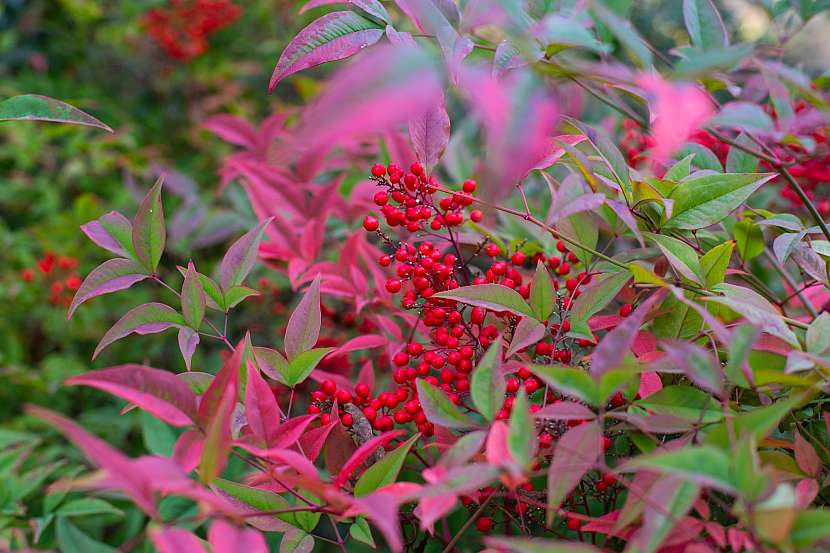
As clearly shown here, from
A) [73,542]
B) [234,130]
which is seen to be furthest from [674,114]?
[234,130]

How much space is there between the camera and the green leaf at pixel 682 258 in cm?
67

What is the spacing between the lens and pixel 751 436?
18.3 inches

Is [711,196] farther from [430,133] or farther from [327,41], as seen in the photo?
[327,41]

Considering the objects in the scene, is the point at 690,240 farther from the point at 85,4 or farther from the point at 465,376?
the point at 85,4

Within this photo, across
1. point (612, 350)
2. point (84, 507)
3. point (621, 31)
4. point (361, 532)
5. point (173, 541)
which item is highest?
point (621, 31)

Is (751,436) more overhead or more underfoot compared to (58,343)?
more overhead

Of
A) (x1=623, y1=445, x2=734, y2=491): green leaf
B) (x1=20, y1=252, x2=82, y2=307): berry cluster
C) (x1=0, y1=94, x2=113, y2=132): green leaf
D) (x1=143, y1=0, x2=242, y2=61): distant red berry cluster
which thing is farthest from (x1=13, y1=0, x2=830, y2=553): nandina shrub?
(x1=143, y1=0, x2=242, y2=61): distant red berry cluster

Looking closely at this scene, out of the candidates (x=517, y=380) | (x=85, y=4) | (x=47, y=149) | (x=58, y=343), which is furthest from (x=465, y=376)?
(x=85, y=4)

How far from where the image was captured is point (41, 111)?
0.72m

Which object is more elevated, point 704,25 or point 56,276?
point 704,25

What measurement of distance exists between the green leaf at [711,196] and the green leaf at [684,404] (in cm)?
19

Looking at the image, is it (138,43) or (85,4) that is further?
(138,43)

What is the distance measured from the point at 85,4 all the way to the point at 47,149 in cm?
69

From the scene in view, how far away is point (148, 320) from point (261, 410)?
18cm
